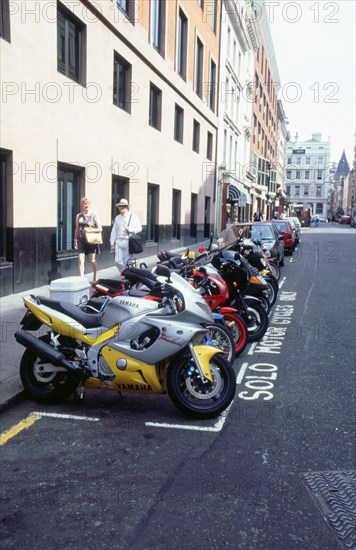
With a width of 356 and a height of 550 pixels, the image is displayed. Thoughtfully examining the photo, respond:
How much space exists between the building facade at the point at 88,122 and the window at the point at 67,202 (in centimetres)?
2

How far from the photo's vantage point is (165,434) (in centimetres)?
→ 427

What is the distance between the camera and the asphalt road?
2.91m

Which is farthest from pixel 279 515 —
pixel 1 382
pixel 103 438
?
pixel 1 382

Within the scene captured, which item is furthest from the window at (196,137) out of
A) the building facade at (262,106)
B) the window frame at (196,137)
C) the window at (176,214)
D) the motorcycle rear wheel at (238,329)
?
the motorcycle rear wheel at (238,329)

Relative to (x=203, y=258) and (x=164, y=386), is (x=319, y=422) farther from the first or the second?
(x=203, y=258)

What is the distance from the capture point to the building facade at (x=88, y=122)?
31.7 ft

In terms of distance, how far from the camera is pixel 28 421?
4.48 meters

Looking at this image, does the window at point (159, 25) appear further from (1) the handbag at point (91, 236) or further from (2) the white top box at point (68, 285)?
(2) the white top box at point (68, 285)

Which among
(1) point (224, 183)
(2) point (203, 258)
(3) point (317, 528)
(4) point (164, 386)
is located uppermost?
(1) point (224, 183)

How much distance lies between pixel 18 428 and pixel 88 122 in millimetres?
9719

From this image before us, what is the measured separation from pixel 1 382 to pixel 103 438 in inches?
58.2

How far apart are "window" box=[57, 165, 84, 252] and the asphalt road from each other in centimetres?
747

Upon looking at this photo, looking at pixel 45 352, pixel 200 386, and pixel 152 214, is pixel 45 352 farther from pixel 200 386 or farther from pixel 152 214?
pixel 152 214

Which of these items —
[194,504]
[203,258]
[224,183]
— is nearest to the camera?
[194,504]
